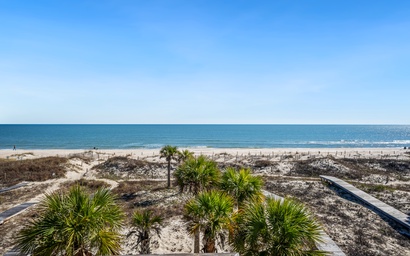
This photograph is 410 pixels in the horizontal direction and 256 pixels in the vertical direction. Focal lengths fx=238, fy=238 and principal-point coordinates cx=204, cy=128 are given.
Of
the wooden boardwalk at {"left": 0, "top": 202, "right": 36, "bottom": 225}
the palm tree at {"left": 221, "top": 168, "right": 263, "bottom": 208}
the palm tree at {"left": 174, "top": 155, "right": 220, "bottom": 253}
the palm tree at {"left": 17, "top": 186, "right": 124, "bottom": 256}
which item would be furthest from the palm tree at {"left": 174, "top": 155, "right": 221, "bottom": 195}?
the wooden boardwalk at {"left": 0, "top": 202, "right": 36, "bottom": 225}

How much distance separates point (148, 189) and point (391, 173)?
101 ft

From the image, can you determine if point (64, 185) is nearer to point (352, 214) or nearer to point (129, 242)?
point (129, 242)

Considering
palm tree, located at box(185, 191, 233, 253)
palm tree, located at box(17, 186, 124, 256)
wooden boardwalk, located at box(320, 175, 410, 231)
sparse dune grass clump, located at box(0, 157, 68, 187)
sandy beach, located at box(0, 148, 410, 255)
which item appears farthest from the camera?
sparse dune grass clump, located at box(0, 157, 68, 187)

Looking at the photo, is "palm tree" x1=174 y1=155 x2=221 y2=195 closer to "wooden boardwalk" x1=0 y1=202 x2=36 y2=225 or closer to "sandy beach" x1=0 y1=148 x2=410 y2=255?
"sandy beach" x1=0 y1=148 x2=410 y2=255

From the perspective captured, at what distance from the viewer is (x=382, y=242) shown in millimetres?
12969

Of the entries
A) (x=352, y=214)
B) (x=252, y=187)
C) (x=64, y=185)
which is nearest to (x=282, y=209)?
(x=252, y=187)

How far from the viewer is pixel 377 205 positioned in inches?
706

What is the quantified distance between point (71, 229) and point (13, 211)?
1485 centimetres

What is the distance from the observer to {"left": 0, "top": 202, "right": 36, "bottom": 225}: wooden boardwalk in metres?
15.5

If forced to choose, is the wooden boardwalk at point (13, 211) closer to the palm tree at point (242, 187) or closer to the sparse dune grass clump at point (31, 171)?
the sparse dune grass clump at point (31, 171)

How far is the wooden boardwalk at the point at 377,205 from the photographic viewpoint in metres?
15.4

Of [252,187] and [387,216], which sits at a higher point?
[252,187]

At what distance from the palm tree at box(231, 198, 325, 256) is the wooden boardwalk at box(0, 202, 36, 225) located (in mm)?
16148

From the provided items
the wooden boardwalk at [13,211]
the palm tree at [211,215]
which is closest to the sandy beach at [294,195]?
the wooden boardwalk at [13,211]
